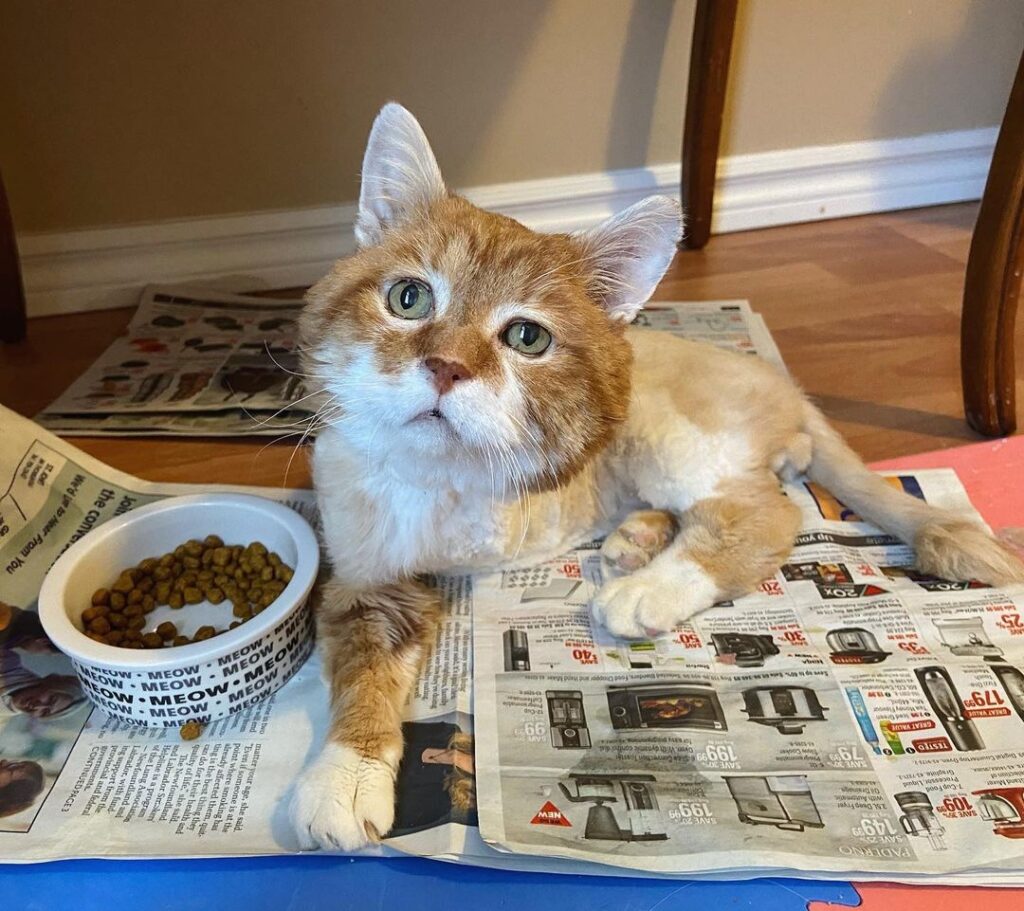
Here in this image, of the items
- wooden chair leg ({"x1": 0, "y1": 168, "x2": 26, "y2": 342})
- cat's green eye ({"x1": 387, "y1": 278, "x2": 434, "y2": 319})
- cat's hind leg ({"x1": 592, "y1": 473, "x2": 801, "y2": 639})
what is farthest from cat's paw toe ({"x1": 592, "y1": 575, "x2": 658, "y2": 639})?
wooden chair leg ({"x1": 0, "y1": 168, "x2": 26, "y2": 342})

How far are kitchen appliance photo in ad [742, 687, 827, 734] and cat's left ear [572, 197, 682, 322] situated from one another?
47 centimetres

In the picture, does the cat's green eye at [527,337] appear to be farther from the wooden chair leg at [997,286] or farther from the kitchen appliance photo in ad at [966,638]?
the wooden chair leg at [997,286]

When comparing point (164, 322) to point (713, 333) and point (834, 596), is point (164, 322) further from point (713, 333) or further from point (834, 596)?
point (834, 596)

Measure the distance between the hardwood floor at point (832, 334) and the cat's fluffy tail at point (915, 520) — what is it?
0.19 m

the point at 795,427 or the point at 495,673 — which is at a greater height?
the point at 795,427

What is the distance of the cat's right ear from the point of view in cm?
94

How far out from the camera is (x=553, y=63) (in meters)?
1.91

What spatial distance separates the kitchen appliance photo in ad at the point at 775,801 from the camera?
2.73ft

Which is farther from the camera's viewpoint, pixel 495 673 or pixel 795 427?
pixel 795 427

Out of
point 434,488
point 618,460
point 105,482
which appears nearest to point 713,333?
point 618,460

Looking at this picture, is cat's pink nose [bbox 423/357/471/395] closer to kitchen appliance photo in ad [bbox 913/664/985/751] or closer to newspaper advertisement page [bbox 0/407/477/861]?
newspaper advertisement page [bbox 0/407/477/861]

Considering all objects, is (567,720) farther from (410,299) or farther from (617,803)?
(410,299)

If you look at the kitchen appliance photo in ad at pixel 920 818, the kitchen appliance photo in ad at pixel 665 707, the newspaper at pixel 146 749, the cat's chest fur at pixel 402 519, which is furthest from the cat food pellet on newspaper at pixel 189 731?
the kitchen appliance photo in ad at pixel 920 818

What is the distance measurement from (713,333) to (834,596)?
0.75 m
